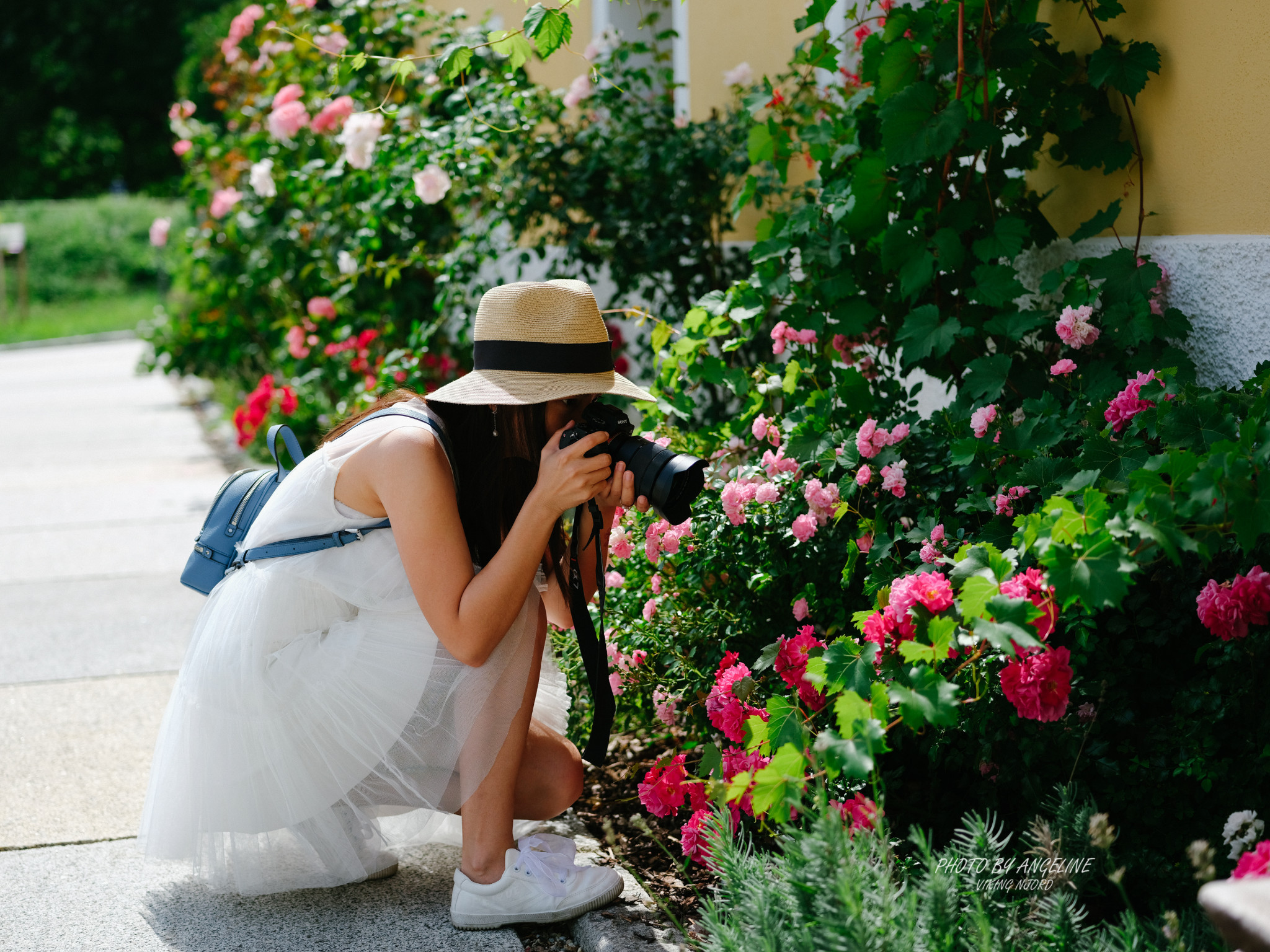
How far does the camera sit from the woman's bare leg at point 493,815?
2182 mm

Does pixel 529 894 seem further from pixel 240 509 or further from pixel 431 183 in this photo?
pixel 431 183

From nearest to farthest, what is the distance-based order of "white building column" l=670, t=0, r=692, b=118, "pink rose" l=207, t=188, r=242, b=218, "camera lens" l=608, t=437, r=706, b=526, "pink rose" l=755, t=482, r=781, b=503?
"camera lens" l=608, t=437, r=706, b=526 < "pink rose" l=755, t=482, r=781, b=503 < "white building column" l=670, t=0, r=692, b=118 < "pink rose" l=207, t=188, r=242, b=218

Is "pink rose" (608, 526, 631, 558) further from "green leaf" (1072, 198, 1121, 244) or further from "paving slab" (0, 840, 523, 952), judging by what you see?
"green leaf" (1072, 198, 1121, 244)

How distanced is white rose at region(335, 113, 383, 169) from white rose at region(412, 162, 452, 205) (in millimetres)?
464

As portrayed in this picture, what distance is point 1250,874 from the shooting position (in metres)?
1.42

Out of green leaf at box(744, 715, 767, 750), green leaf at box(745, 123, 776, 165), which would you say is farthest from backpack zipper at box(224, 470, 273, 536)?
green leaf at box(745, 123, 776, 165)

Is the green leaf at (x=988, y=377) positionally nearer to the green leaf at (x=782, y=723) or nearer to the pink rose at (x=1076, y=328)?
the pink rose at (x=1076, y=328)

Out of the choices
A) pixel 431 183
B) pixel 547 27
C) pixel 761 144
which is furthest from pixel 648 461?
pixel 431 183

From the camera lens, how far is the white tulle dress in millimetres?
2197

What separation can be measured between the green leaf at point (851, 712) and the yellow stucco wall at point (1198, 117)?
4.60ft

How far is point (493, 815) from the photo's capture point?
86.0 inches

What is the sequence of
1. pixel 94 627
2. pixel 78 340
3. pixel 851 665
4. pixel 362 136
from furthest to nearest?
pixel 78 340
pixel 362 136
pixel 94 627
pixel 851 665

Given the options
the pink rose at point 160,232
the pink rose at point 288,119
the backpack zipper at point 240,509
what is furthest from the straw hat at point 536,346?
the pink rose at point 160,232

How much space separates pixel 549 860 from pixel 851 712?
860 millimetres
